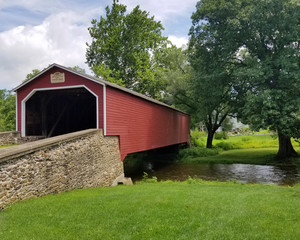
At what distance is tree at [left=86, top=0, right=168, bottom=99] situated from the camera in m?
31.2

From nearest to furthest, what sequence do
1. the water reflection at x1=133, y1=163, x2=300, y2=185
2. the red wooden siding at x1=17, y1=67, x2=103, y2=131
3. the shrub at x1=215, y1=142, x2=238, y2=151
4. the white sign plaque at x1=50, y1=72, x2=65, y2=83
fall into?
the red wooden siding at x1=17, y1=67, x2=103, y2=131 < the white sign plaque at x1=50, y1=72, x2=65, y2=83 < the water reflection at x1=133, y1=163, x2=300, y2=185 < the shrub at x1=215, y1=142, x2=238, y2=151

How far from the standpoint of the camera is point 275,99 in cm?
1542

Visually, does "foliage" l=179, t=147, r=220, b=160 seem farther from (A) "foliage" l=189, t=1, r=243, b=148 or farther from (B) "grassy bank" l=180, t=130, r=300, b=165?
(A) "foliage" l=189, t=1, r=243, b=148

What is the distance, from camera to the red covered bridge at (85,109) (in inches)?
430

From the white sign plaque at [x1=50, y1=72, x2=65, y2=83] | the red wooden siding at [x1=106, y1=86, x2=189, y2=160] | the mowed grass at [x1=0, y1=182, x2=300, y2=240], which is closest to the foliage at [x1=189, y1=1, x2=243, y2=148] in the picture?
the red wooden siding at [x1=106, y1=86, x2=189, y2=160]

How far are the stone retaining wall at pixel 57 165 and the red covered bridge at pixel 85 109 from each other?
1161 mm

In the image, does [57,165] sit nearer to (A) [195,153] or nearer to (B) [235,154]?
(A) [195,153]

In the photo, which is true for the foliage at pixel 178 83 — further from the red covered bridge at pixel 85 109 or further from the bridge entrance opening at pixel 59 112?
the bridge entrance opening at pixel 59 112

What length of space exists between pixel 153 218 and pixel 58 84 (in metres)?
8.67

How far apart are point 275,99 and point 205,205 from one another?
12.0m

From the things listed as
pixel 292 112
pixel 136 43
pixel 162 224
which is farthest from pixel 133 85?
pixel 162 224

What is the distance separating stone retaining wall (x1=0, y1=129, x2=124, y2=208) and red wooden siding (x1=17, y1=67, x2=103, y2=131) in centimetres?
149

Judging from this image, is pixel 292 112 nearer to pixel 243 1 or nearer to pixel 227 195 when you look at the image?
pixel 243 1

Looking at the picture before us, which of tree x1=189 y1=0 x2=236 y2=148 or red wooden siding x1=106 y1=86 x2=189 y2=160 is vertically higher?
tree x1=189 y1=0 x2=236 y2=148
